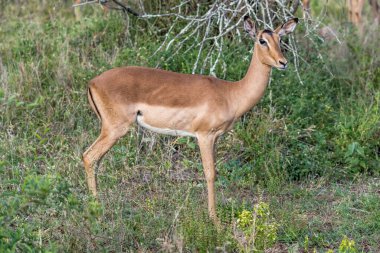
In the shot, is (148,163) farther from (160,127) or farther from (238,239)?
(238,239)

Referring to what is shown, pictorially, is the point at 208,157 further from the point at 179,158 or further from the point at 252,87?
the point at 179,158

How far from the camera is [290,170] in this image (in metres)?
6.54

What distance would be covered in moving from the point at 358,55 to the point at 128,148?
296 centimetres

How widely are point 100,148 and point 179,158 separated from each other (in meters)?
1.15

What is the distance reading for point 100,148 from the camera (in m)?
5.76

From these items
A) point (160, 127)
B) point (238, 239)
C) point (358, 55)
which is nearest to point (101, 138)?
point (160, 127)

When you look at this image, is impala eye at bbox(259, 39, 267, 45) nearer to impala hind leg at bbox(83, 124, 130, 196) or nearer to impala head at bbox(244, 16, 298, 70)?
impala head at bbox(244, 16, 298, 70)

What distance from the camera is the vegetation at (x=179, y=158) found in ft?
15.9

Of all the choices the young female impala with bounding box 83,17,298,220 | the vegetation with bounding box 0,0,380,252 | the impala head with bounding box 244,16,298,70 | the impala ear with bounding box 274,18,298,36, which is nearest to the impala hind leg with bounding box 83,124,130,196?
the young female impala with bounding box 83,17,298,220

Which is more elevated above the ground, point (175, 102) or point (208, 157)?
point (175, 102)

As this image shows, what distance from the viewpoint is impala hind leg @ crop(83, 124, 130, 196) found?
571 cm

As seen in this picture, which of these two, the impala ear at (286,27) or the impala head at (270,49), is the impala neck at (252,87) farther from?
the impala ear at (286,27)

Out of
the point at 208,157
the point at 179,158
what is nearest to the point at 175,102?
the point at 208,157

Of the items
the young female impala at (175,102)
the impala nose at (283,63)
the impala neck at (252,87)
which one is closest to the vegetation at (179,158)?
the young female impala at (175,102)
